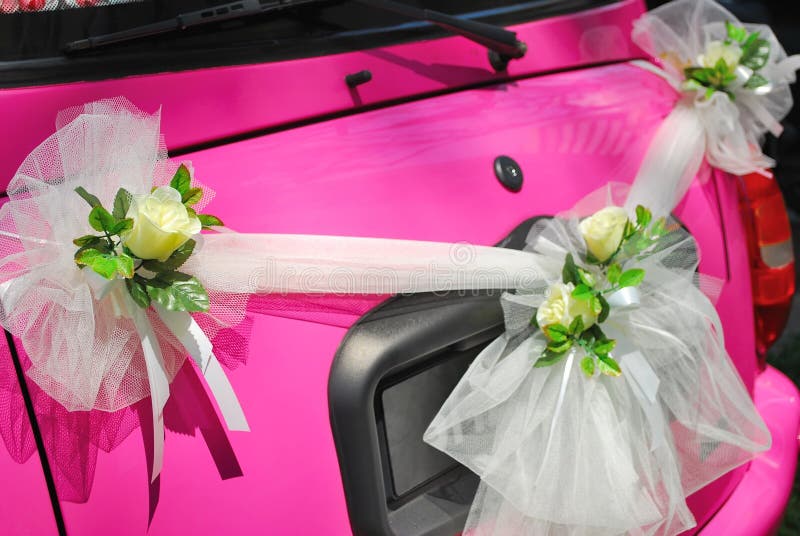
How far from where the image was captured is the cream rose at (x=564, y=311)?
3.89ft

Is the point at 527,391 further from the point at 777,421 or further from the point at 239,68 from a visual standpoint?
the point at 777,421

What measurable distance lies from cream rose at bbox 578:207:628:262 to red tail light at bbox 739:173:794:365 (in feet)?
1.82

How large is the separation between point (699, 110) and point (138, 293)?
4.01 ft

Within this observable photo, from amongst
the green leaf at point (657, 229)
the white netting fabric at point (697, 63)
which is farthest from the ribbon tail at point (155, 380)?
the white netting fabric at point (697, 63)

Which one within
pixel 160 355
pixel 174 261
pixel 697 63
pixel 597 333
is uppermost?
pixel 697 63

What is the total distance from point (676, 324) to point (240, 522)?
0.71m

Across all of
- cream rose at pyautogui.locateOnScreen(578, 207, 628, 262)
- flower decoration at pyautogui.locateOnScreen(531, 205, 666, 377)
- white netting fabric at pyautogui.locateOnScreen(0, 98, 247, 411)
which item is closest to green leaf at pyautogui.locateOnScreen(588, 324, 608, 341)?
flower decoration at pyautogui.locateOnScreen(531, 205, 666, 377)

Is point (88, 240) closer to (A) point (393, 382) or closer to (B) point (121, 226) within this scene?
(B) point (121, 226)

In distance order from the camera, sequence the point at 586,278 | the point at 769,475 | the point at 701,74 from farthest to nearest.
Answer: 1. the point at 701,74
2. the point at 769,475
3. the point at 586,278

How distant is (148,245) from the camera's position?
3.17 feet

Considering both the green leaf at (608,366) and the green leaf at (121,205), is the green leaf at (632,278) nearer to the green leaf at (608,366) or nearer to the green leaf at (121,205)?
the green leaf at (608,366)

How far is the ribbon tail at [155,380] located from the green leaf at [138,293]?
0.9 inches

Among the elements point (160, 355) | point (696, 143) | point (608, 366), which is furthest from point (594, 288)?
point (160, 355)

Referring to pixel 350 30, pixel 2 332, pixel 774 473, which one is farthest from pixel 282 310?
pixel 774 473
